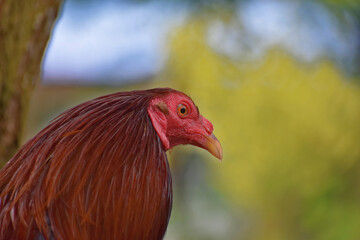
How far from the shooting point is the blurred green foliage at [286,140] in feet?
16.9

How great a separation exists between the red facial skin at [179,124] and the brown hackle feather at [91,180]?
0.03 metres

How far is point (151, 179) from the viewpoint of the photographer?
3.68 ft

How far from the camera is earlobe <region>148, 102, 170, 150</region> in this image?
1182 mm

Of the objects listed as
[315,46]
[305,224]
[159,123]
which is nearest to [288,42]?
[315,46]

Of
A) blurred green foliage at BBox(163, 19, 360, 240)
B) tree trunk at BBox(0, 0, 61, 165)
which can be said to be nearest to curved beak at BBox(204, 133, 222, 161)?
tree trunk at BBox(0, 0, 61, 165)

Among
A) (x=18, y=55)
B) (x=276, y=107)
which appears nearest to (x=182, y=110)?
(x=18, y=55)

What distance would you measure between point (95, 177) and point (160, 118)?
24cm

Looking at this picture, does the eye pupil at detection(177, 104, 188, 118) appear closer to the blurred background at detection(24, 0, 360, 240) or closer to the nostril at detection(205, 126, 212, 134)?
the nostril at detection(205, 126, 212, 134)

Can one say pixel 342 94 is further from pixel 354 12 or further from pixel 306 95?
pixel 354 12

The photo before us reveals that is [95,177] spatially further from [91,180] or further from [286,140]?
[286,140]

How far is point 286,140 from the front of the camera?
5.26 meters

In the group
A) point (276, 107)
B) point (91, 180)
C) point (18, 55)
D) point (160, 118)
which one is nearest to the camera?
point (91, 180)

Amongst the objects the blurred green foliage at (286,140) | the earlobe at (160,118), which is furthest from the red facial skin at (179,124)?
the blurred green foliage at (286,140)

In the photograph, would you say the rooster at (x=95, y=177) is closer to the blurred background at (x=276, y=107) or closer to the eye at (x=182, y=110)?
the eye at (x=182, y=110)
